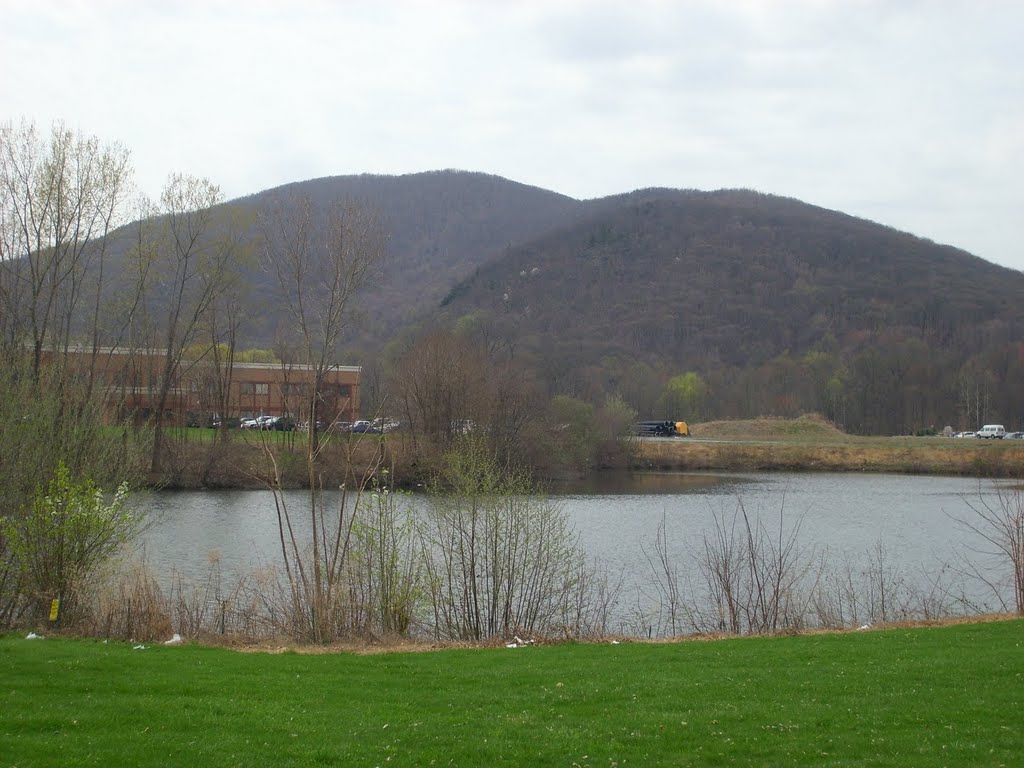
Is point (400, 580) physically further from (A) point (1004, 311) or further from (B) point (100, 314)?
(A) point (1004, 311)

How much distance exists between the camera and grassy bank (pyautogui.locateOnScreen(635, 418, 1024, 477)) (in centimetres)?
6775

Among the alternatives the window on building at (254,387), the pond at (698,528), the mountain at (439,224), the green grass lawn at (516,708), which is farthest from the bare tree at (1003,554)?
the mountain at (439,224)

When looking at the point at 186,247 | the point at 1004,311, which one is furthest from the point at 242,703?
the point at 1004,311

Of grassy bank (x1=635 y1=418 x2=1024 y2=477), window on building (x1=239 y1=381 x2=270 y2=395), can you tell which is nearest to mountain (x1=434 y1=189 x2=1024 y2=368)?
grassy bank (x1=635 y1=418 x2=1024 y2=477)

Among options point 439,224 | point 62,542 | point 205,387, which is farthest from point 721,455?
point 439,224

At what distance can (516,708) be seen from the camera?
958 cm

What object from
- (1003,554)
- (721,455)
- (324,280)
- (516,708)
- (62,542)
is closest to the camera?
Result: (516,708)

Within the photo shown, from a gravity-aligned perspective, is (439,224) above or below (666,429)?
above

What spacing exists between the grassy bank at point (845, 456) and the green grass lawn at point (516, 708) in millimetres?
56193

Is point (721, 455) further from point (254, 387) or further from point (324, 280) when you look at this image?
point (324, 280)

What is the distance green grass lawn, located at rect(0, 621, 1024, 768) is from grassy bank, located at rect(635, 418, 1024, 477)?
56193mm

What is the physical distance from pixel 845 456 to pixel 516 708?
68.8m

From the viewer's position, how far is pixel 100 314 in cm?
4147

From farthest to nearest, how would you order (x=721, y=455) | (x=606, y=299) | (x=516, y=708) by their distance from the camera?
(x=606, y=299) → (x=721, y=455) → (x=516, y=708)
